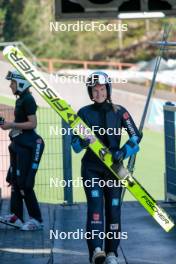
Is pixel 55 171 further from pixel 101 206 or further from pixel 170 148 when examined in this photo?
pixel 101 206

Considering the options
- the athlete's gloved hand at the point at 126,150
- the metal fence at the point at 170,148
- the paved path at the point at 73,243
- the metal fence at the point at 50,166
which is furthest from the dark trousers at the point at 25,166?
the metal fence at the point at 170,148

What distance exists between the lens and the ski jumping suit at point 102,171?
8688 millimetres

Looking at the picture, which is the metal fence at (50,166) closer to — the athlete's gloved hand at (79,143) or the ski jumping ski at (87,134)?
the ski jumping ski at (87,134)

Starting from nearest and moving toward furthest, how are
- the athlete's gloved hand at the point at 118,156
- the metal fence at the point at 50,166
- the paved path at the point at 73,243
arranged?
the athlete's gloved hand at the point at 118,156 < the paved path at the point at 73,243 < the metal fence at the point at 50,166

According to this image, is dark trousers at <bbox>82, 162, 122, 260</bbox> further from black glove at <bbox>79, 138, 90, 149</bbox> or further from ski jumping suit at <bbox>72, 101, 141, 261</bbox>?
black glove at <bbox>79, 138, 90, 149</bbox>

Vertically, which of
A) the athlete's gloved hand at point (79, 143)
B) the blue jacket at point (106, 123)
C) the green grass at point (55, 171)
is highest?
the blue jacket at point (106, 123)

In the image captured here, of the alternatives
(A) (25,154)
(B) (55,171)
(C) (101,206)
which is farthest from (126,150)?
(B) (55,171)

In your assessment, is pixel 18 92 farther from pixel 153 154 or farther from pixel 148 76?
pixel 148 76

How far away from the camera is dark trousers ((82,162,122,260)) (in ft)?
28.5

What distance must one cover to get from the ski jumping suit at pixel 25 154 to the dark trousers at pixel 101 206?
205 centimetres

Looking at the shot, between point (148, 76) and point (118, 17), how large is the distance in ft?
98.9

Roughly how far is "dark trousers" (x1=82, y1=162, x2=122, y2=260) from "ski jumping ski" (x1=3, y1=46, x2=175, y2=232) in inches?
4.8

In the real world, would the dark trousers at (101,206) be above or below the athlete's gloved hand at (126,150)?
below

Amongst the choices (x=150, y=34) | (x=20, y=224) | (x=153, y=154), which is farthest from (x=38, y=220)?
(x=150, y=34)
